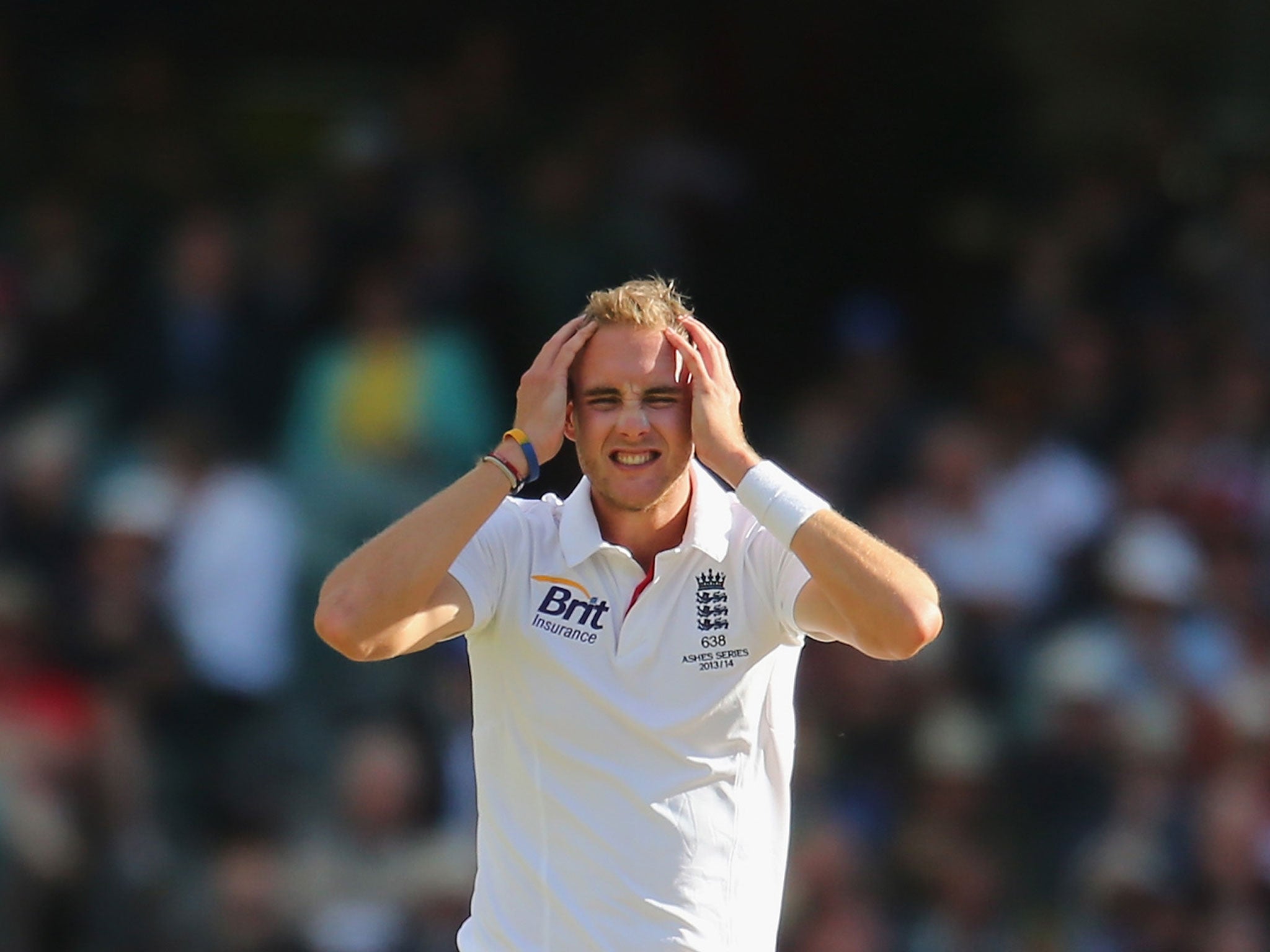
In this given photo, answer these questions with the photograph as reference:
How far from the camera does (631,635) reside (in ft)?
13.9

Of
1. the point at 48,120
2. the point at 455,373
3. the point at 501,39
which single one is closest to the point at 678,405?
the point at 455,373

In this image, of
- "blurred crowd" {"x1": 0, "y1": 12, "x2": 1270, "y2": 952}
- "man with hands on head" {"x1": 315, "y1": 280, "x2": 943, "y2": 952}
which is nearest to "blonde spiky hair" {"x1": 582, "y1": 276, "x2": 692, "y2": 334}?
"man with hands on head" {"x1": 315, "y1": 280, "x2": 943, "y2": 952}

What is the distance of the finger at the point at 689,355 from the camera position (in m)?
4.24

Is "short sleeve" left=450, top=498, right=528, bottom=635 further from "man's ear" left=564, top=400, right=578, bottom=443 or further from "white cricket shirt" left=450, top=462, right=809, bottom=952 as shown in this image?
"man's ear" left=564, top=400, right=578, bottom=443

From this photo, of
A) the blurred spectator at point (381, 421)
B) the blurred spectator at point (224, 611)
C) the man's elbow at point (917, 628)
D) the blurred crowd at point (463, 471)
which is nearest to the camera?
the man's elbow at point (917, 628)

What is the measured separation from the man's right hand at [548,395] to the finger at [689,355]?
0.55ft

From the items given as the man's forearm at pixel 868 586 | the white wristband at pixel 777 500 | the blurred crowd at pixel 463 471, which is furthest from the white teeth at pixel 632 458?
the blurred crowd at pixel 463 471

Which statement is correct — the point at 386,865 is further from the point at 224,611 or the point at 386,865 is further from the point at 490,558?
the point at 490,558

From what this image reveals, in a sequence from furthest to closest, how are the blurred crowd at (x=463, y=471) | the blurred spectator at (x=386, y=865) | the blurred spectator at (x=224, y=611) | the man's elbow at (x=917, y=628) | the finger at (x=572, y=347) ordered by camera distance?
the blurred spectator at (x=224, y=611)
the blurred crowd at (x=463, y=471)
the blurred spectator at (x=386, y=865)
the finger at (x=572, y=347)
the man's elbow at (x=917, y=628)

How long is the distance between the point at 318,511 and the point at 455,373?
0.78m

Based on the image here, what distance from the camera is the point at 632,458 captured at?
14.0ft

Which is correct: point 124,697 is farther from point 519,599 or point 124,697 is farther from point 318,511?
point 519,599

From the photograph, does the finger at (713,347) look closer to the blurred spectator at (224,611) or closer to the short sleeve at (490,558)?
the short sleeve at (490,558)

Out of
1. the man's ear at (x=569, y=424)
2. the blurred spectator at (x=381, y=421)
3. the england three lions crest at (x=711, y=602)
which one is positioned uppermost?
the blurred spectator at (x=381, y=421)
